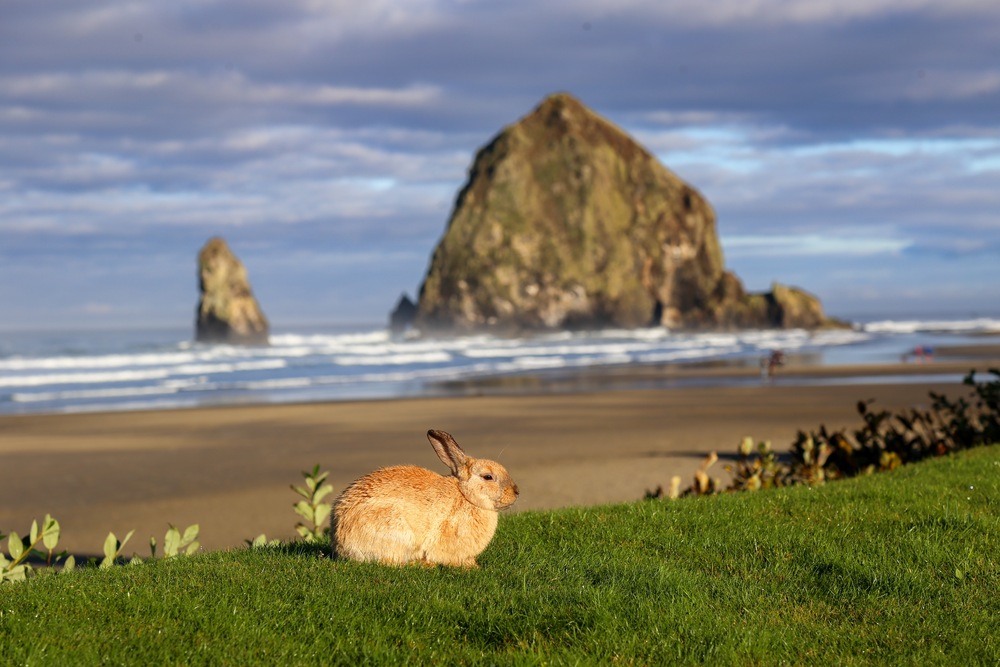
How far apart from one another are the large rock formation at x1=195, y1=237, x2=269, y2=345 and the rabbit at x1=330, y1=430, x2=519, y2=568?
115808mm

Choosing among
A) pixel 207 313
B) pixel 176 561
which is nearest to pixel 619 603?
pixel 176 561

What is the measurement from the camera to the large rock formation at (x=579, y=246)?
498 feet

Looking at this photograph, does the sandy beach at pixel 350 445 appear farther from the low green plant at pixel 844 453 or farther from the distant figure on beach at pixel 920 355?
the distant figure on beach at pixel 920 355

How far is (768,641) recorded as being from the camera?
18.6ft

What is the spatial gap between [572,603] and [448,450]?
142cm

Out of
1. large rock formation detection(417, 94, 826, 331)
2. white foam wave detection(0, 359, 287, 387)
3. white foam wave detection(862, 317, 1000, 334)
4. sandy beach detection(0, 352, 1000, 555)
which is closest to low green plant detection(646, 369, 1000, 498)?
sandy beach detection(0, 352, 1000, 555)

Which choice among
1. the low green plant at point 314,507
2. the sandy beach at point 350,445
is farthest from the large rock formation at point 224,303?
the low green plant at point 314,507

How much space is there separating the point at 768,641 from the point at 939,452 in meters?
10.1

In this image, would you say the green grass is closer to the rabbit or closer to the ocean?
the rabbit

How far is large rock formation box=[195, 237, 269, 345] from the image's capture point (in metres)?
120

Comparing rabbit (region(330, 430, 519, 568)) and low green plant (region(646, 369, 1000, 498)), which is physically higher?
rabbit (region(330, 430, 519, 568))

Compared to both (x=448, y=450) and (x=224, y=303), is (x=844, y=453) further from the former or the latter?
(x=224, y=303)

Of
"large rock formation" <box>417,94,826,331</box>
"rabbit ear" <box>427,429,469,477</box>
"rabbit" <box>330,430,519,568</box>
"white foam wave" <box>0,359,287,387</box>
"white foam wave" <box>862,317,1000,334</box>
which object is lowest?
"white foam wave" <box>0,359,287,387</box>

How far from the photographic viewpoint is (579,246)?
523 feet
